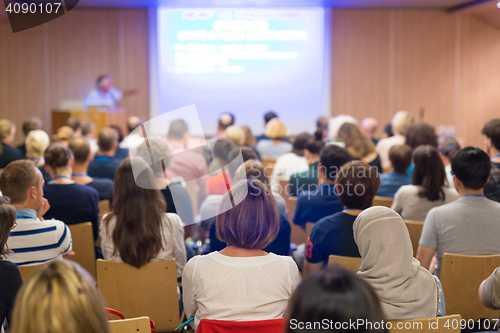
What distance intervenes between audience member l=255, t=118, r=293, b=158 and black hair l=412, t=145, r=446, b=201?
8.99 feet

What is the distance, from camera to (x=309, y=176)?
3.88 meters

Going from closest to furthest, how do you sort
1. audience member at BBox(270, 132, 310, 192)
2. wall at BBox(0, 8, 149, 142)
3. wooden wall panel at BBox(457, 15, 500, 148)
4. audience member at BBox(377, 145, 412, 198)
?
audience member at BBox(377, 145, 412, 198), audience member at BBox(270, 132, 310, 192), wall at BBox(0, 8, 149, 142), wooden wall panel at BBox(457, 15, 500, 148)

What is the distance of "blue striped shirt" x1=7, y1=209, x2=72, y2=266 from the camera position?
7.67 feet

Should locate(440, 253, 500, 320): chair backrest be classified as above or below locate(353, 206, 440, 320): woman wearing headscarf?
below

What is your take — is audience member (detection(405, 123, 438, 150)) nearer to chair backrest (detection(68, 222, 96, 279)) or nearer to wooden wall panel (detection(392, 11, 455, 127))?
chair backrest (detection(68, 222, 96, 279))

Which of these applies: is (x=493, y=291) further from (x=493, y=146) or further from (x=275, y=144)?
(x=275, y=144)

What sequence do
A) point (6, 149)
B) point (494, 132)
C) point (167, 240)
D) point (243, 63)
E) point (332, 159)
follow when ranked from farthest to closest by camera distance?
point (243, 63)
point (6, 149)
point (494, 132)
point (332, 159)
point (167, 240)

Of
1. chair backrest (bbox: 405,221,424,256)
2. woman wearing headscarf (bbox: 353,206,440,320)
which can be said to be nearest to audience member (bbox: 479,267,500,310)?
woman wearing headscarf (bbox: 353,206,440,320)

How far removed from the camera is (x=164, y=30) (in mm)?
8938

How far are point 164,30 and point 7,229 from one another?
773cm

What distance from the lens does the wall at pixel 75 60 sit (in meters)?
9.21

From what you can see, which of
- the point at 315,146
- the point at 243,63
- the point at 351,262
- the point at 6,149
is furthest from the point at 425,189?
the point at 243,63

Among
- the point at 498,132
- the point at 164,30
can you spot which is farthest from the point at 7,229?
the point at 164,30

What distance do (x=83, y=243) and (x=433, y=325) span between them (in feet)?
7.02
